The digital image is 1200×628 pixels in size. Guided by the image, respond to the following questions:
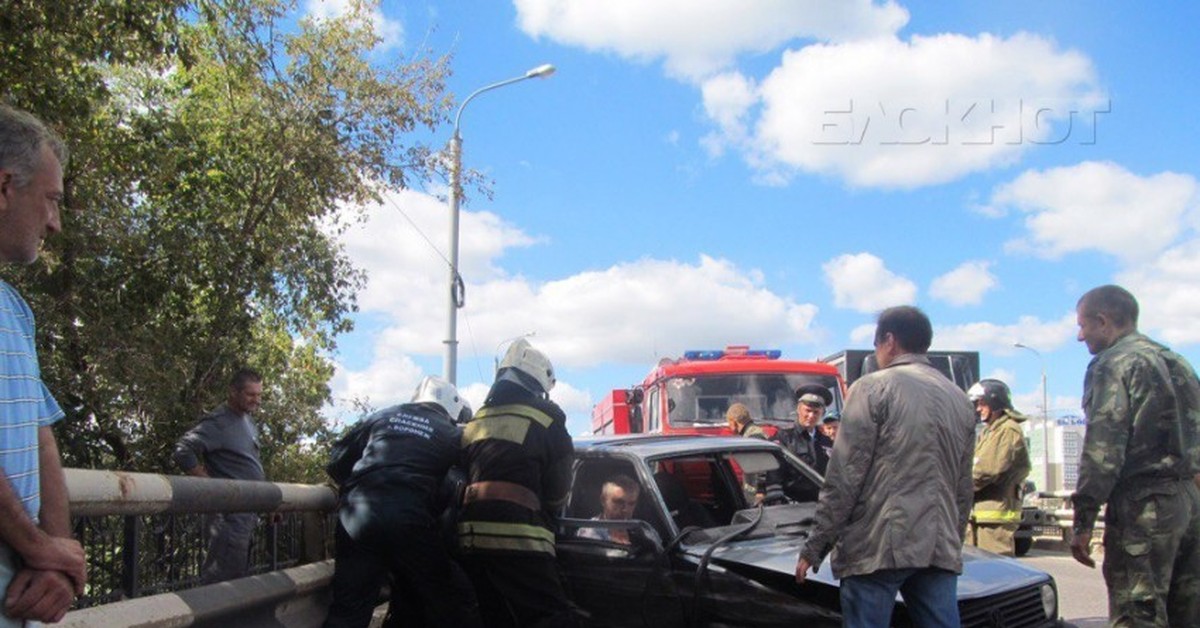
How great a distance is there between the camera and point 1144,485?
404cm

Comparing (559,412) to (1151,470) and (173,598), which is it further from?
(1151,470)

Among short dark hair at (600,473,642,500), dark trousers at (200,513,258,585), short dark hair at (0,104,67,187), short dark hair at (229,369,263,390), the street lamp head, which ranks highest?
the street lamp head

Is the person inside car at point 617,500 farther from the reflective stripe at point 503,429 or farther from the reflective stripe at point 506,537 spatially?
the reflective stripe at point 503,429

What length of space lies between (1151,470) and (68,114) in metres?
7.76

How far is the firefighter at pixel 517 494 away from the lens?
14.3 feet

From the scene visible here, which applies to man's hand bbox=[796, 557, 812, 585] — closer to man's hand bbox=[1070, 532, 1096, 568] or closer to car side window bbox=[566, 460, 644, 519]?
man's hand bbox=[1070, 532, 1096, 568]

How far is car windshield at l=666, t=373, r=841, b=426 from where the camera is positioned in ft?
38.7

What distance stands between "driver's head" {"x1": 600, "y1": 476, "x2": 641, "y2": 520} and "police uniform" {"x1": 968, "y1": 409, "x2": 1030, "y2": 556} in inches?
96.1

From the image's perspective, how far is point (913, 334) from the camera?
4.02m

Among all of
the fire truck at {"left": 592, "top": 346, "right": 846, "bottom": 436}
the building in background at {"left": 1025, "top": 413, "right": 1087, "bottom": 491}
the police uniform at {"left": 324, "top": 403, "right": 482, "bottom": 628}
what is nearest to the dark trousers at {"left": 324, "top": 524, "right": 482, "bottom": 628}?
the police uniform at {"left": 324, "top": 403, "right": 482, "bottom": 628}

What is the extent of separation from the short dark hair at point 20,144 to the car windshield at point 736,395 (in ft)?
32.9

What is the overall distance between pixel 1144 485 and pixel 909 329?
3.84 ft

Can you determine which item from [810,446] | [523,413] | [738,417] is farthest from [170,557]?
[738,417]

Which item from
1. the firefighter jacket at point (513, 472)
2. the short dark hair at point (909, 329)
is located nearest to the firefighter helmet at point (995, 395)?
the short dark hair at point (909, 329)
